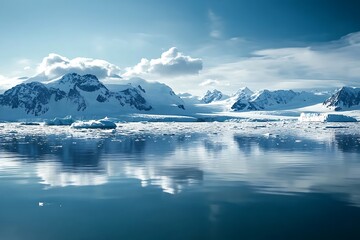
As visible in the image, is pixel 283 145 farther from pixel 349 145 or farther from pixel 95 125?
pixel 95 125

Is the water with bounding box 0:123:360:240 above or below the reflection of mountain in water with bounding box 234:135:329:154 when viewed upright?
below

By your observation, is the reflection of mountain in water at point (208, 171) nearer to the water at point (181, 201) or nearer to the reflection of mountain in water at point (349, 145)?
the water at point (181, 201)

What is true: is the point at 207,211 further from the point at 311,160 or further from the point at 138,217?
the point at 311,160

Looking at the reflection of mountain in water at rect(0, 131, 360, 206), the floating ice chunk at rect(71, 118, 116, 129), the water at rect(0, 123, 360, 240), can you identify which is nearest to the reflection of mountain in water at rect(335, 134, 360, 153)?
the reflection of mountain in water at rect(0, 131, 360, 206)

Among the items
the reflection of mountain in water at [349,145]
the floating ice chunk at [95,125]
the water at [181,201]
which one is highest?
the floating ice chunk at [95,125]

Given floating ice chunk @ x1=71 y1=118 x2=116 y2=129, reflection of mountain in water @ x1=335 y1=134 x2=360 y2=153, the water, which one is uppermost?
floating ice chunk @ x1=71 y1=118 x2=116 y2=129

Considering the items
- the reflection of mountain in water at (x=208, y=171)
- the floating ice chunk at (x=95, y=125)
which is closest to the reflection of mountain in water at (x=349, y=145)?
the reflection of mountain in water at (x=208, y=171)

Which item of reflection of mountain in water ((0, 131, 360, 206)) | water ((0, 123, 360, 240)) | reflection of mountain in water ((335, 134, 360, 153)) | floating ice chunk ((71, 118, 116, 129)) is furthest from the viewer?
floating ice chunk ((71, 118, 116, 129))

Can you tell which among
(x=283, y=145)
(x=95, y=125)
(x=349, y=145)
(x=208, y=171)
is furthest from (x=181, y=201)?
(x=95, y=125)

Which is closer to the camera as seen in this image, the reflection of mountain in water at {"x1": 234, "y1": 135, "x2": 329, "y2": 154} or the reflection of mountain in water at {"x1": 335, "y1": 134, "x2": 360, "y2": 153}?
the reflection of mountain in water at {"x1": 335, "y1": 134, "x2": 360, "y2": 153}

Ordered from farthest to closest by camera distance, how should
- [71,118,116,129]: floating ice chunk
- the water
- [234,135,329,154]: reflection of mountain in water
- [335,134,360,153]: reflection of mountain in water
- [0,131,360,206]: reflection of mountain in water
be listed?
1. [71,118,116,129]: floating ice chunk
2. [234,135,329,154]: reflection of mountain in water
3. [335,134,360,153]: reflection of mountain in water
4. [0,131,360,206]: reflection of mountain in water
5. the water

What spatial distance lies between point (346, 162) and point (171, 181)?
12.2m

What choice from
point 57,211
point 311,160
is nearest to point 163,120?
point 311,160

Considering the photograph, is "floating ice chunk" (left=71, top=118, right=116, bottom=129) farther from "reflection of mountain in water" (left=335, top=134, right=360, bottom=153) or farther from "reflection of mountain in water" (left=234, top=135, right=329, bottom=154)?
"reflection of mountain in water" (left=335, top=134, right=360, bottom=153)
